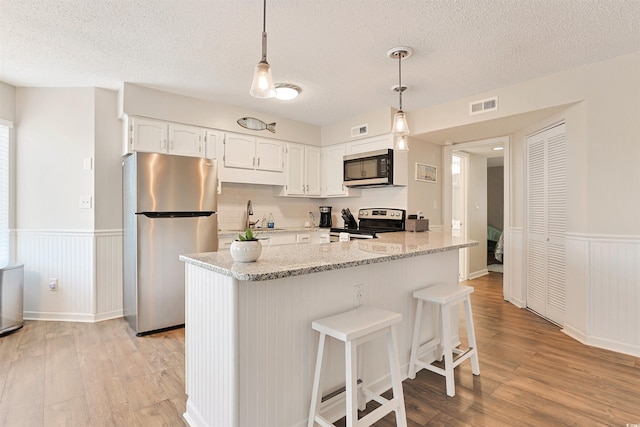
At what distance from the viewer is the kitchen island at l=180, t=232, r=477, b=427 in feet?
4.67

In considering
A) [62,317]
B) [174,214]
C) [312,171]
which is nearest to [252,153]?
[312,171]

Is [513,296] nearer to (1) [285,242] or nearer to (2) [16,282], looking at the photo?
(1) [285,242]

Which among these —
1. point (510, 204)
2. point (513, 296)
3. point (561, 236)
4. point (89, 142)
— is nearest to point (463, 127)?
point (510, 204)

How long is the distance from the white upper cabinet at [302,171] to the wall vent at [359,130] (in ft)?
2.30

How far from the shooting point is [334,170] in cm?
479

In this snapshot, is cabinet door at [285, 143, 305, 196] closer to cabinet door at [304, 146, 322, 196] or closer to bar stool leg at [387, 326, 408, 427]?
cabinet door at [304, 146, 322, 196]

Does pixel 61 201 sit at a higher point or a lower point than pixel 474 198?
lower

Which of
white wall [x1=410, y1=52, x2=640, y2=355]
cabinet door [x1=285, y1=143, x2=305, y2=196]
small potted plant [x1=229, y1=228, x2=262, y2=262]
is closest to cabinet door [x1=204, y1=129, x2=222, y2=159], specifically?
cabinet door [x1=285, y1=143, x2=305, y2=196]

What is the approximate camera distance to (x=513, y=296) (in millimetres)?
4023

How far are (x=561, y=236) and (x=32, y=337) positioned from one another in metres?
5.13

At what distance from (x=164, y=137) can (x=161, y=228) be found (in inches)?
41.1

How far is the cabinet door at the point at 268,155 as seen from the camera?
4285mm

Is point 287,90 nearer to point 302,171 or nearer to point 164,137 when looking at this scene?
point 164,137

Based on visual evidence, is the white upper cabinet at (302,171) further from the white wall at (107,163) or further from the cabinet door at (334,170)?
the white wall at (107,163)
